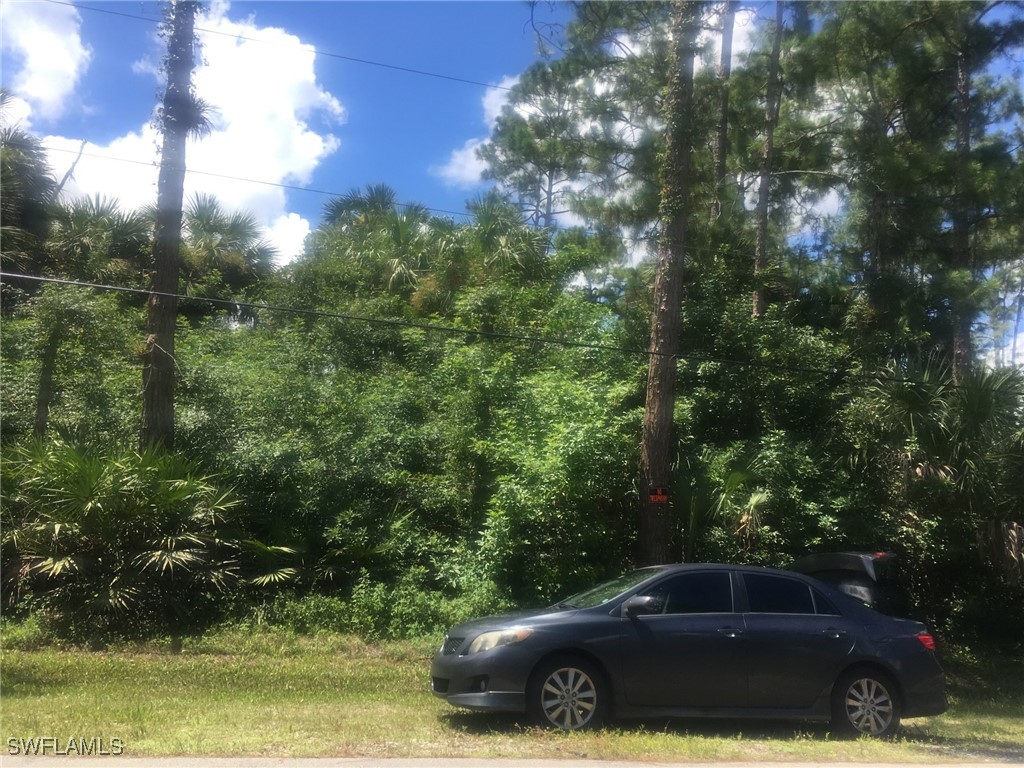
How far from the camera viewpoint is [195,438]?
14.2 metres

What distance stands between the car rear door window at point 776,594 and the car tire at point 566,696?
1.77 metres

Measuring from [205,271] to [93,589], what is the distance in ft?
40.5

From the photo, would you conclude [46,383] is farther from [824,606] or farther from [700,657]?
[824,606]

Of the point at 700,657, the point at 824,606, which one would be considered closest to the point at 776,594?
the point at 824,606

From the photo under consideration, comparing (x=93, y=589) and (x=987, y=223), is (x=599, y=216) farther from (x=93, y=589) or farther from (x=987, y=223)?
(x=93, y=589)

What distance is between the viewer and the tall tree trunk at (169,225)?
536 inches

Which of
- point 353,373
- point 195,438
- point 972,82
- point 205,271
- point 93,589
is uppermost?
point 972,82

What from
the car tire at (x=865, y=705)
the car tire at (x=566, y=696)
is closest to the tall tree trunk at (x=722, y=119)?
the car tire at (x=865, y=705)

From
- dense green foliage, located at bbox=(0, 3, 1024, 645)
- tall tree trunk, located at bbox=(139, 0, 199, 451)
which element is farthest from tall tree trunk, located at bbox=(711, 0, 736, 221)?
tall tree trunk, located at bbox=(139, 0, 199, 451)

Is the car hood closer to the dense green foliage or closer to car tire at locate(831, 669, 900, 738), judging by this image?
car tire at locate(831, 669, 900, 738)

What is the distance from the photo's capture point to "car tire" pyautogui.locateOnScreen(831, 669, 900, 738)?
311 inches

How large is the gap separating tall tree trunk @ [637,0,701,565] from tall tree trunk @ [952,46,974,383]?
253 inches

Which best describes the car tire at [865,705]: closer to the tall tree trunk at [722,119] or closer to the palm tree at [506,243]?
the tall tree trunk at [722,119]

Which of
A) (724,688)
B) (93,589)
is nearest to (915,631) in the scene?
(724,688)
